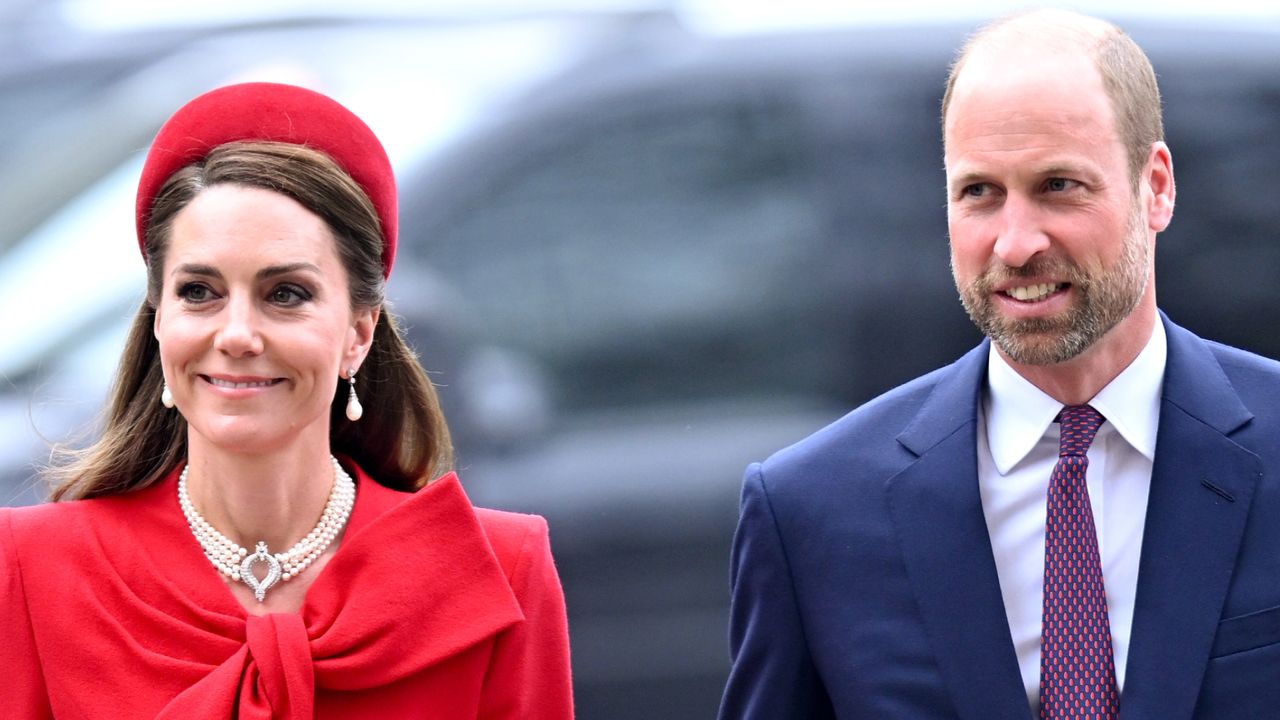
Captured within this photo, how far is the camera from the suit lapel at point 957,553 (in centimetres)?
323

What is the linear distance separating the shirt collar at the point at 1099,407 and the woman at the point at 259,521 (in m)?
0.70

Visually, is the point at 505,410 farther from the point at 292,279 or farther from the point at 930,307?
the point at 292,279

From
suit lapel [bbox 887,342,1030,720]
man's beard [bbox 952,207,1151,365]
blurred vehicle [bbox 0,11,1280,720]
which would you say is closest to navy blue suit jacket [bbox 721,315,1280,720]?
suit lapel [bbox 887,342,1030,720]

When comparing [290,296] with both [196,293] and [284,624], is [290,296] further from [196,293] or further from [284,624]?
[284,624]

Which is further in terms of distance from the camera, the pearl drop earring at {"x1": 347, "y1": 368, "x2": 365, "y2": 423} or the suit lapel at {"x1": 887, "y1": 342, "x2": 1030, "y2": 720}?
the pearl drop earring at {"x1": 347, "y1": 368, "x2": 365, "y2": 423}

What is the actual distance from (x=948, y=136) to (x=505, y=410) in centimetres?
210

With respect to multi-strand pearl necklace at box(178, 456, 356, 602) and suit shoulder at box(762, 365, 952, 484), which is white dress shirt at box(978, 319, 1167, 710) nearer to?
suit shoulder at box(762, 365, 952, 484)

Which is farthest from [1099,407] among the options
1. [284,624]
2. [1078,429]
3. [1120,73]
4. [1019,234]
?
[284,624]

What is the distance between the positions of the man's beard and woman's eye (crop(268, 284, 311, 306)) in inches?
35.1

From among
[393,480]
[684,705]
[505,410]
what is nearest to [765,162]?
[505,410]

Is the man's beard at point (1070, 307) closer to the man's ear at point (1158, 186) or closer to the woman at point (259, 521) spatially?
the man's ear at point (1158, 186)

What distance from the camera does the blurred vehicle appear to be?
5.22 metres

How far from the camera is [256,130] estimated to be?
3.43 meters

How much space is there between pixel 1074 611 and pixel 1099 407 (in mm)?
280
